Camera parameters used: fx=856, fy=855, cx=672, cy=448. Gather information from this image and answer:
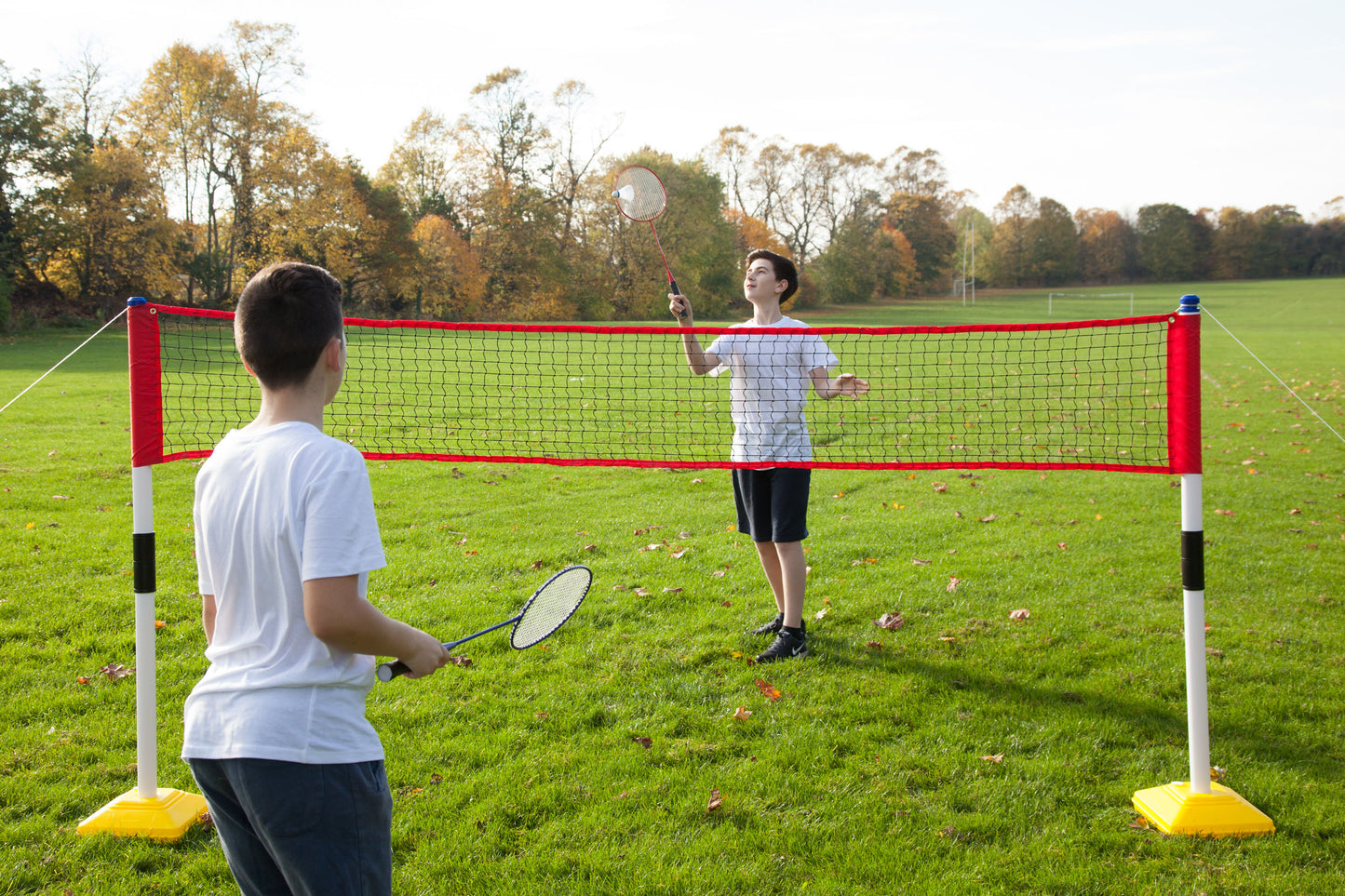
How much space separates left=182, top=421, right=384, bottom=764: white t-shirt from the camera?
192 cm

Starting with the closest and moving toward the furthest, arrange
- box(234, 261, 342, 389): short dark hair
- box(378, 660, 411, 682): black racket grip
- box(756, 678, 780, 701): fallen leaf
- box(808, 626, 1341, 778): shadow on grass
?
box(234, 261, 342, 389): short dark hair < box(378, 660, 411, 682): black racket grip < box(808, 626, 1341, 778): shadow on grass < box(756, 678, 780, 701): fallen leaf

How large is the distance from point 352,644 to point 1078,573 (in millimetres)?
6571

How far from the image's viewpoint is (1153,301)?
68062mm

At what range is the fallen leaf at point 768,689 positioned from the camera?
16.4 ft

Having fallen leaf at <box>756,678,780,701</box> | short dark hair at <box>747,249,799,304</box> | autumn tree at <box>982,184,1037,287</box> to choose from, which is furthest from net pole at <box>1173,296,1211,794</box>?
autumn tree at <box>982,184,1037,287</box>

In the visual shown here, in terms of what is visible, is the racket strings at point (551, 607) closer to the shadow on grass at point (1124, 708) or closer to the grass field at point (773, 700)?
the grass field at point (773, 700)

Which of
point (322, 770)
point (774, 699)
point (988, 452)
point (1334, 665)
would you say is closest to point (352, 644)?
point (322, 770)

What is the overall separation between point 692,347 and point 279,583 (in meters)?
3.86

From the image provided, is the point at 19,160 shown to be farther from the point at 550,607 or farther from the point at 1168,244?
the point at 1168,244

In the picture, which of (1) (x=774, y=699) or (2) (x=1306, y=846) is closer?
(2) (x=1306, y=846)

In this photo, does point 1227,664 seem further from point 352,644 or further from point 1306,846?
point 352,644

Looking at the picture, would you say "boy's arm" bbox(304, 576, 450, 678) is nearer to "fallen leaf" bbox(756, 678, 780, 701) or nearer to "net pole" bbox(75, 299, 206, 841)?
"net pole" bbox(75, 299, 206, 841)

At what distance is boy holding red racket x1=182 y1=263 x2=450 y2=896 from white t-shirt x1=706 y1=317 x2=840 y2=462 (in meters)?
3.42

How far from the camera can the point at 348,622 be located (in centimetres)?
192
